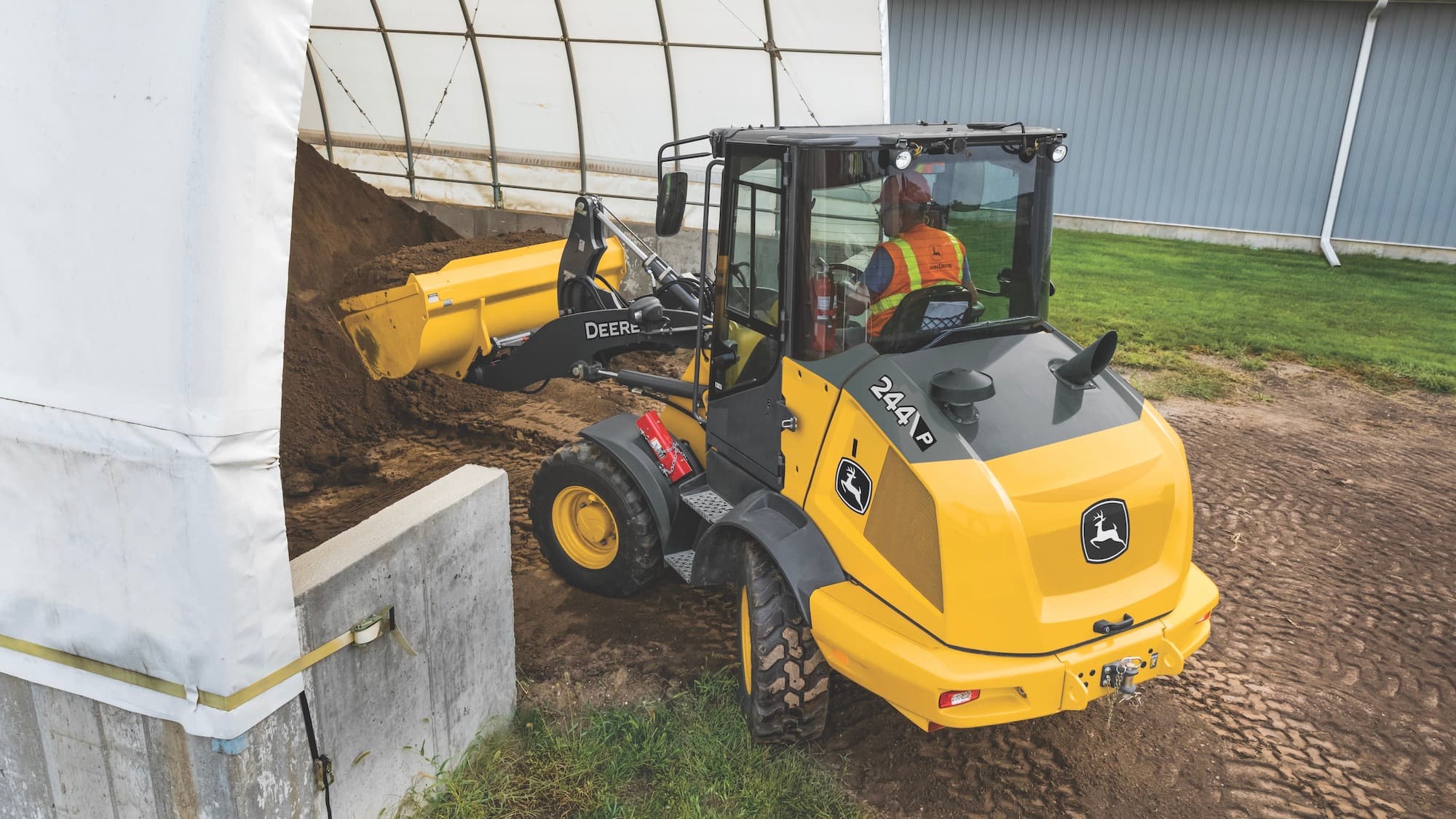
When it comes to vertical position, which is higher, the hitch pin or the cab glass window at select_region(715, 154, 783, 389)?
the cab glass window at select_region(715, 154, 783, 389)

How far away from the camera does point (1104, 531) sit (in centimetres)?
340

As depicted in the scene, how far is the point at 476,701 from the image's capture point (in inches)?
150

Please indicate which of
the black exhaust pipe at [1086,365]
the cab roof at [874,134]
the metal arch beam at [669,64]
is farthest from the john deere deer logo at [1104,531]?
the metal arch beam at [669,64]

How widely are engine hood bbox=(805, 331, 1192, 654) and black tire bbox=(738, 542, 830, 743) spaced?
0.99ft

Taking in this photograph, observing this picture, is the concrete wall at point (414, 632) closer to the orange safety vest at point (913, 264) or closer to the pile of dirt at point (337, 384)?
the orange safety vest at point (913, 264)

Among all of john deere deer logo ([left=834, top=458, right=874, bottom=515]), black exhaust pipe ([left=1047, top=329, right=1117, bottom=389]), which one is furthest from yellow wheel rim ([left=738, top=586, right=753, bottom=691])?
black exhaust pipe ([left=1047, top=329, right=1117, bottom=389])

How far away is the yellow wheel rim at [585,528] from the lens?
4.97 metres

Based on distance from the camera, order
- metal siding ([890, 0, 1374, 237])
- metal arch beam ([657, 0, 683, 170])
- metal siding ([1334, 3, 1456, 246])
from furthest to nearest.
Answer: metal siding ([890, 0, 1374, 237])
metal siding ([1334, 3, 1456, 246])
metal arch beam ([657, 0, 683, 170])

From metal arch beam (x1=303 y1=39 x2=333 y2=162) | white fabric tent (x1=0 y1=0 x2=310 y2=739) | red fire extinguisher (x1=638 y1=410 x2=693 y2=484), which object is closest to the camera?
white fabric tent (x1=0 y1=0 x2=310 y2=739)

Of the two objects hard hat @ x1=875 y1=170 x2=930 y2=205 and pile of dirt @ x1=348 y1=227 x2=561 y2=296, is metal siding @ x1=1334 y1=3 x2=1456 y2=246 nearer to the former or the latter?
pile of dirt @ x1=348 y1=227 x2=561 y2=296

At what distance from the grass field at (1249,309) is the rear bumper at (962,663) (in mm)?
5616

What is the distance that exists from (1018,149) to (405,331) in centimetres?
439

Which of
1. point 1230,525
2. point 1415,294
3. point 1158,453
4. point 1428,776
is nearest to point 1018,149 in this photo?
point 1158,453

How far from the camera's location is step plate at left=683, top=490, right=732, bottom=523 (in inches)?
173
